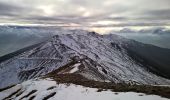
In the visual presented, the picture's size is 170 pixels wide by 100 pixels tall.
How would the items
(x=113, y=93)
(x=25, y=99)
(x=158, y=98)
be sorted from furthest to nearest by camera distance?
(x=25, y=99), (x=113, y=93), (x=158, y=98)

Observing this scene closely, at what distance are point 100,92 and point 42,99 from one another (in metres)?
10.4

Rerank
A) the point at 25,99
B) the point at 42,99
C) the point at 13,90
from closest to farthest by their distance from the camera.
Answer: the point at 42,99
the point at 25,99
the point at 13,90

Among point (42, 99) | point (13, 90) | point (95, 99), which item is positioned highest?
point (95, 99)

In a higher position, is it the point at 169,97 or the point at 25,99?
the point at 169,97

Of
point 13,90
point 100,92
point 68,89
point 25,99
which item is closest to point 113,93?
point 100,92

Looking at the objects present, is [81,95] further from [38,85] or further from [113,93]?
[38,85]

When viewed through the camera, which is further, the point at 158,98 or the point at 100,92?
the point at 100,92

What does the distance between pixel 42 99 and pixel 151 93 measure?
58.5ft

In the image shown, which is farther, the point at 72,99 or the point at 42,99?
the point at 42,99

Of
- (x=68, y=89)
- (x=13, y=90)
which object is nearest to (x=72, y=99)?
(x=68, y=89)

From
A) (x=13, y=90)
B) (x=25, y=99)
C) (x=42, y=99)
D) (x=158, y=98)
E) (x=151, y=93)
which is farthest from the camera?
(x=13, y=90)

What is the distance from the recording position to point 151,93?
3081cm

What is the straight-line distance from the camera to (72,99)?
3447cm

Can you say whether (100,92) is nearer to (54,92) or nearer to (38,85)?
(54,92)
